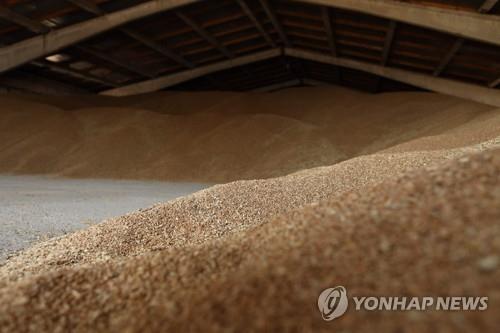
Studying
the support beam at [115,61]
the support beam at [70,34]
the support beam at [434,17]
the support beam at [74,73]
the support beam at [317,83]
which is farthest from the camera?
the support beam at [317,83]

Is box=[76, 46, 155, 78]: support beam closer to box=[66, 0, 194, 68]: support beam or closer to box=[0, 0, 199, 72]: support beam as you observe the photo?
box=[0, 0, 199, 72]: support beam

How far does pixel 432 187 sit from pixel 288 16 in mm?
9743

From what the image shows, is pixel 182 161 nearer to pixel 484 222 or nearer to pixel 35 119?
pixel 35 119

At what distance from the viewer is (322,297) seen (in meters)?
0.86

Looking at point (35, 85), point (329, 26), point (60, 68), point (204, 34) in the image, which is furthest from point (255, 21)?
point (35, 85)

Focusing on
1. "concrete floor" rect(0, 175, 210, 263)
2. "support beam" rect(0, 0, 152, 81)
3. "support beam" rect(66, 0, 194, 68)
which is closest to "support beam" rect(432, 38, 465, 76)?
"concrete floor" rect(0, 175, 210, 263)

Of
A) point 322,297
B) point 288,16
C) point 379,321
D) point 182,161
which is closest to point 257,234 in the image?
point 322,297

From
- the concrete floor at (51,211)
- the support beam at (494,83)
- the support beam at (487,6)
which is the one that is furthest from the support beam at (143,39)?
the support beam at (494,83)

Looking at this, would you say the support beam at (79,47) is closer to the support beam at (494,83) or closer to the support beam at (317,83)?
the support beam at (317,83)

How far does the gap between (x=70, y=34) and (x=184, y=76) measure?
4.90m

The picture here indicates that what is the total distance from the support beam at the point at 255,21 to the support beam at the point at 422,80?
0.88 metres

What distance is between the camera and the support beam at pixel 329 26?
29.2ft

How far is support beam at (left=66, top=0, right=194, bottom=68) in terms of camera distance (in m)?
8.70

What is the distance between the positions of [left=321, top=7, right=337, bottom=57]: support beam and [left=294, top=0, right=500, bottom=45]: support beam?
1.79 ft
